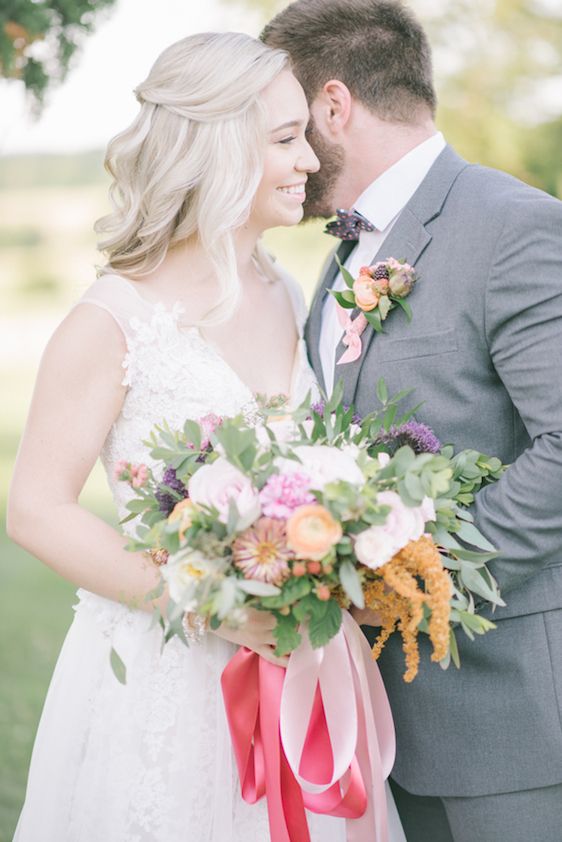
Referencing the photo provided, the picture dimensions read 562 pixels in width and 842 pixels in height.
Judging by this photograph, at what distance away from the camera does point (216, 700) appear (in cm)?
269

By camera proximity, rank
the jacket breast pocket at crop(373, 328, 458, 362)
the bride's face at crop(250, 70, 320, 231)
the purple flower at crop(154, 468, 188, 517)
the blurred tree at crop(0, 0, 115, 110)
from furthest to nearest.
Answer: the blurred tree at crop(0, 0, 115, 110)
the bride's face at crop(250, 70, 320, 231)
the jacket breast pocket at crop(373, 328, 458, 362)
the purple flower at crop(154, 468, 188, 517)

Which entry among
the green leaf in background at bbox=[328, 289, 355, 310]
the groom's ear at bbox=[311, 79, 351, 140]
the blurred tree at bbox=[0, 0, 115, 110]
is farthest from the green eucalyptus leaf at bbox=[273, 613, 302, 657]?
the blurred tree at bbox=[0, 0, 115, 110]

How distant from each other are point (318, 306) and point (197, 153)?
26.6 inches

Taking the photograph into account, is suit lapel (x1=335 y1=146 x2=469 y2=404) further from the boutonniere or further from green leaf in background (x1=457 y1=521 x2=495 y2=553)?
green leaf in background (x1=457 y1=521 x2=495 y2=553)

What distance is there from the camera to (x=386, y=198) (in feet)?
9.94

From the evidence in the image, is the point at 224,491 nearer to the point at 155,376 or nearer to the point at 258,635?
the point at 258,635

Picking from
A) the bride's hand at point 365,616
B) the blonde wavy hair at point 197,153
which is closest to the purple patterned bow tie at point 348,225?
the blonde wavy hair at point 197,153

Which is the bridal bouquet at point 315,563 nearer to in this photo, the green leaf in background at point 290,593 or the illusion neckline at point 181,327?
the green leaf in background at point 290,593

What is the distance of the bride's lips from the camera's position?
2.99 m

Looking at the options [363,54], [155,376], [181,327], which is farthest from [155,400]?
[363,54]

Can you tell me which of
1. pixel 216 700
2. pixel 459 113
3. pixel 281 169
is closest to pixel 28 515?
pixel 216 700

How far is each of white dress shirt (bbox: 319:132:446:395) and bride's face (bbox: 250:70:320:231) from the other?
0.20m

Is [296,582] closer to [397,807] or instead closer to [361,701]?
[361,701]

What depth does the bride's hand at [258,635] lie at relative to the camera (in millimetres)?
2342
